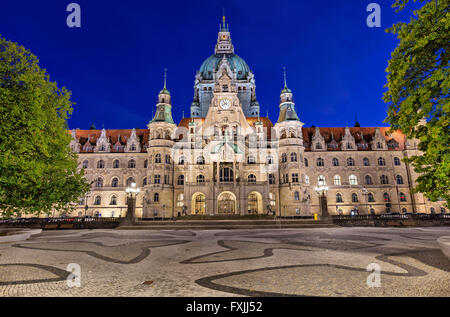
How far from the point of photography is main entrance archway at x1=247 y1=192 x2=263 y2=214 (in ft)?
161

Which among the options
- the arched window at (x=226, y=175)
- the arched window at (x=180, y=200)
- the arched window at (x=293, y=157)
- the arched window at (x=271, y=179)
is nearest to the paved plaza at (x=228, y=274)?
the arched window at (x=226, y=175)

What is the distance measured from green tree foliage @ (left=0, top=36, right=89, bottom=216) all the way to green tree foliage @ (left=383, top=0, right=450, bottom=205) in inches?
662

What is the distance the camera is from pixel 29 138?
13180mm

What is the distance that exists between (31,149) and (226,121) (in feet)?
136

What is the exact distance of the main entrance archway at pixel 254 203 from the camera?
49.1m

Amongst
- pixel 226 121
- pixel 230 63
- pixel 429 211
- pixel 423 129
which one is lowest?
pixel 429 211

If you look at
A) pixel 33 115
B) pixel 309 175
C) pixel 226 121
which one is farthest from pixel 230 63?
pixel 33 115

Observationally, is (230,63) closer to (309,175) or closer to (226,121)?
(226,121)

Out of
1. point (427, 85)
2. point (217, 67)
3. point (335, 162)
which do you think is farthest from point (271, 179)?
point (427, 85)

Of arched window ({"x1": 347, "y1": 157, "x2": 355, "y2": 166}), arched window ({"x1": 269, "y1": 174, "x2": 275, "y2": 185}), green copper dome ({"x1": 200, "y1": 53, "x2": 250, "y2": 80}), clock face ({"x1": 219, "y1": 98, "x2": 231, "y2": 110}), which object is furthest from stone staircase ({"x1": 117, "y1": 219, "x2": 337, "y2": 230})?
green copper dome ({"x1": 200, "y1": 53, "x2": 250, "y2": 80})

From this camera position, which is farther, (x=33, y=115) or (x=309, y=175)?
(x=309, y=175)

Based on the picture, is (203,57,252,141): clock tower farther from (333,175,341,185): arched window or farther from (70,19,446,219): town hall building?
(333,175,341,185): arched window

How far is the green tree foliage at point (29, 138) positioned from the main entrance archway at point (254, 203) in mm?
36325
